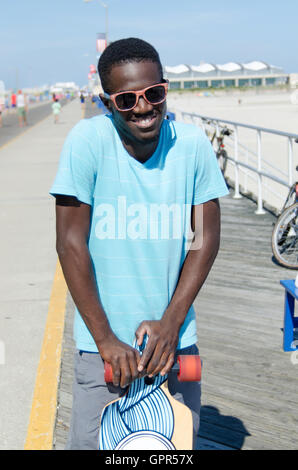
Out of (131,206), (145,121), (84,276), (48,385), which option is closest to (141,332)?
(84,276)

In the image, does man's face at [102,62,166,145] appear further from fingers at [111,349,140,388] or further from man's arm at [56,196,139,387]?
fingers at [111,349,140,388]

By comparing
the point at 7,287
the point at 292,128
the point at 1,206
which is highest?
the point at 7,287

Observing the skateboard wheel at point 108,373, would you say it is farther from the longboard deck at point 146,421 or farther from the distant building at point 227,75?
the distant building at point 227,75

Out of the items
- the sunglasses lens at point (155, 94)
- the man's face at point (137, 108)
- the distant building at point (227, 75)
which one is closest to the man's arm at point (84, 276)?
the man's face at point (137, 108)

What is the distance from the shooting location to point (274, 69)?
630 feet

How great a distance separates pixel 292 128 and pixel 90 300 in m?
33.4

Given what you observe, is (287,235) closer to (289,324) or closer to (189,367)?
(289,324)

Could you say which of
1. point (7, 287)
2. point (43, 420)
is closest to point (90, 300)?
point (43, 420)

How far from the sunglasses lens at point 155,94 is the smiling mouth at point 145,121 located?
0.15ft

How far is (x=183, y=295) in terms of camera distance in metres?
1.79

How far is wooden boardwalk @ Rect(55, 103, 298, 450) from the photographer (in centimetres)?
308

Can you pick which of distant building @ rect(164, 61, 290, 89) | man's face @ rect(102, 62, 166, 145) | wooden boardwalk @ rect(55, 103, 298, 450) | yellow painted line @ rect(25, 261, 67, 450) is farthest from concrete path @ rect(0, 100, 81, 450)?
distant building @ rect(164, 61, 290, 89)

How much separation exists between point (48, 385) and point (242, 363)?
1247 mm

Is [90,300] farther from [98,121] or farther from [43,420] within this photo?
[43,420]
